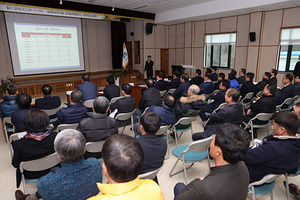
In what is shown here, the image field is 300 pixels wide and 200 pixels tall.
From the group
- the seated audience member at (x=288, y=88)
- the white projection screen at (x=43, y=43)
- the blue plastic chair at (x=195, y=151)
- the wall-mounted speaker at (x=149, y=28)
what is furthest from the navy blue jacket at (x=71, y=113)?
the wall-mounted speaker at (x=149, y=28)

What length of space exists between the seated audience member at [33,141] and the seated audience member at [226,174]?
1.47m

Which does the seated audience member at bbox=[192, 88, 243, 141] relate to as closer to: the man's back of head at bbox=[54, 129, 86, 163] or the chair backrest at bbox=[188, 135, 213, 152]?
the chair backrest at bbox=[188, 135, 213, 152]

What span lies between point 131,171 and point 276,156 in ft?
5.04

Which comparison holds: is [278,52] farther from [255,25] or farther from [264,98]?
[264,98]

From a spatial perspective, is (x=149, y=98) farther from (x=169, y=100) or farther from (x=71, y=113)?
(x=71, y=113)

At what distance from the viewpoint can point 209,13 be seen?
816cm

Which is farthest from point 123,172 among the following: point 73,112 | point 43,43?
point 43,43

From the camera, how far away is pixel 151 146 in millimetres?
1773

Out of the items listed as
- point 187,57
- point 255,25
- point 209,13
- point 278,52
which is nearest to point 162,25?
point 187,57

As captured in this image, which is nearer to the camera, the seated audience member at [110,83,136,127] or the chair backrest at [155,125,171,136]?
the chair backrest at [155,125,171,136]

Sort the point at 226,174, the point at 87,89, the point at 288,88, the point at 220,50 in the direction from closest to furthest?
1. the point at 226,174
2. the point at 288,88
3. the point at 87,89
4. the point at 220,50

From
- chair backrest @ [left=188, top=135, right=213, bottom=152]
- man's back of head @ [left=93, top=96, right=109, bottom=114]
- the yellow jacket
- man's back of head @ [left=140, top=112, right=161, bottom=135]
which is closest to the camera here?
the yellow jacket

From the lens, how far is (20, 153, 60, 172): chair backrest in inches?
74.0

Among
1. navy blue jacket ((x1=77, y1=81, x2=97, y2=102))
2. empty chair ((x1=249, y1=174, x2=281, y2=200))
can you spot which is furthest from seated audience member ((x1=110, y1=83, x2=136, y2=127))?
empty chair ((x1=249, y1=174, x2=281, y2=200))
